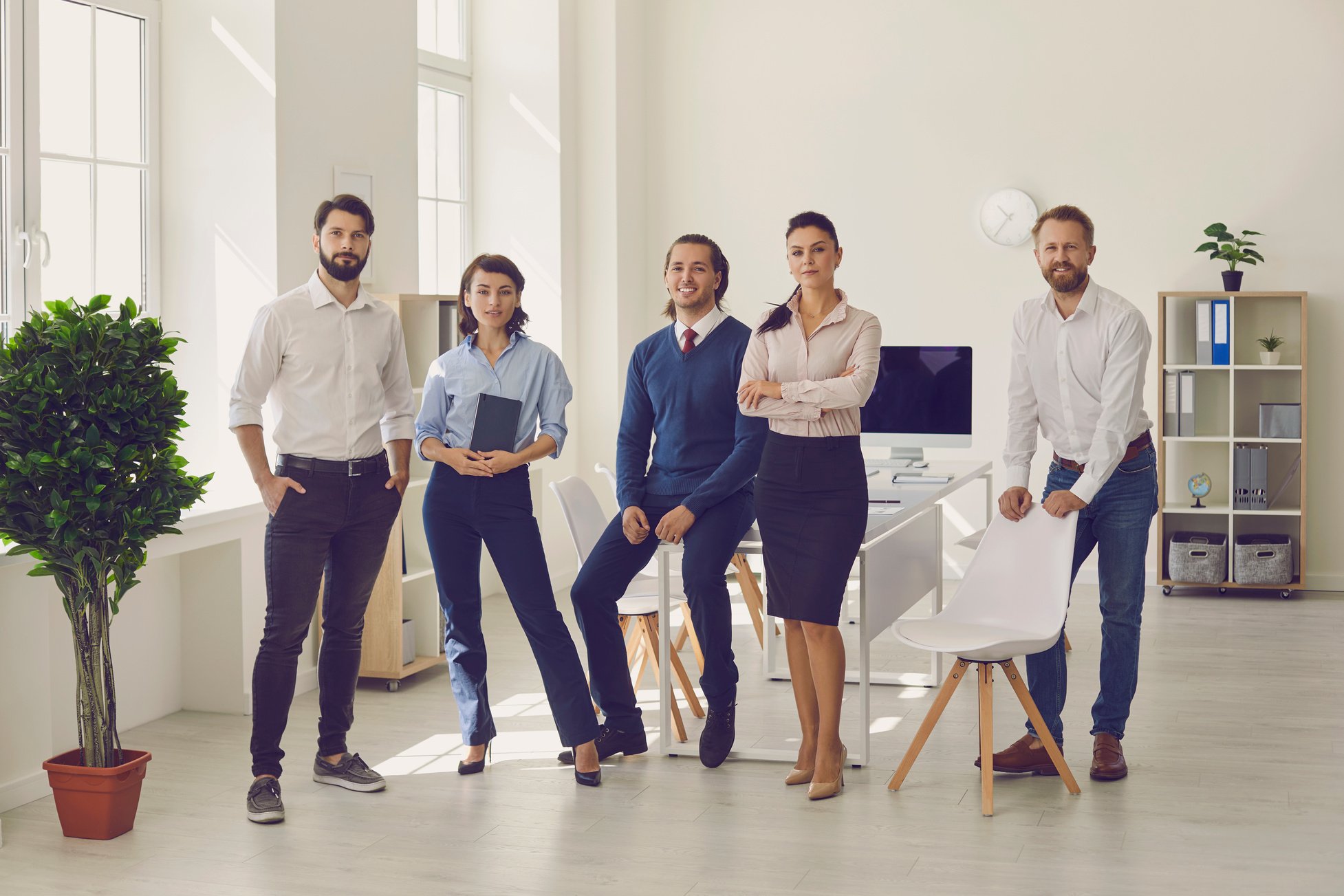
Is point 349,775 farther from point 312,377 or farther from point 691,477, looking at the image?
point 691,477

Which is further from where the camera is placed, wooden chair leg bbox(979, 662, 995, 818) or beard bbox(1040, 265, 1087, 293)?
beard bbox(1040, 265, 1087, 293)

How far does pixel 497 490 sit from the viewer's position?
3.69m

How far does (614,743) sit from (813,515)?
96 cm

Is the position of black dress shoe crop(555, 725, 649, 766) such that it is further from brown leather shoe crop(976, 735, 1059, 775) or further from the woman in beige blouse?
brown leather shoe crop(976, 735, 1059, 775)

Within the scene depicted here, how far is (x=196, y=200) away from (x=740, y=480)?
2258mm

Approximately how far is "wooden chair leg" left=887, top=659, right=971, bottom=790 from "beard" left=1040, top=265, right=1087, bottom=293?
102cm

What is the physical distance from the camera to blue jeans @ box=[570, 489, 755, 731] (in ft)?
12.4

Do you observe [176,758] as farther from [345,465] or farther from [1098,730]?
[1098,730]

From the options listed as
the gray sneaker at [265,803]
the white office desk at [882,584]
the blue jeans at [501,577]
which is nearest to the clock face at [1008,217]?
the white office desk at [882,584]

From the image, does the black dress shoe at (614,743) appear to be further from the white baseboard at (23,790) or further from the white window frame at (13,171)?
the white window frame at (13,171)

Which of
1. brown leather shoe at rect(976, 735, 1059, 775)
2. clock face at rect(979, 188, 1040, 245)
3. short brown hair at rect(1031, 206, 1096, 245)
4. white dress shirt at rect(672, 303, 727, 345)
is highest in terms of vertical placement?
clock face at rect(979, 188, 1040, 245)

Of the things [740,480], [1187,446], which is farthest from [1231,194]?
[740,480]

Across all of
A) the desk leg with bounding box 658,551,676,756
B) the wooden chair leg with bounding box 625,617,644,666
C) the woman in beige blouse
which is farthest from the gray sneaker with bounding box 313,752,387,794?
the woman in beige blouse

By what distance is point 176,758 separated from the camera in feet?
13.3
